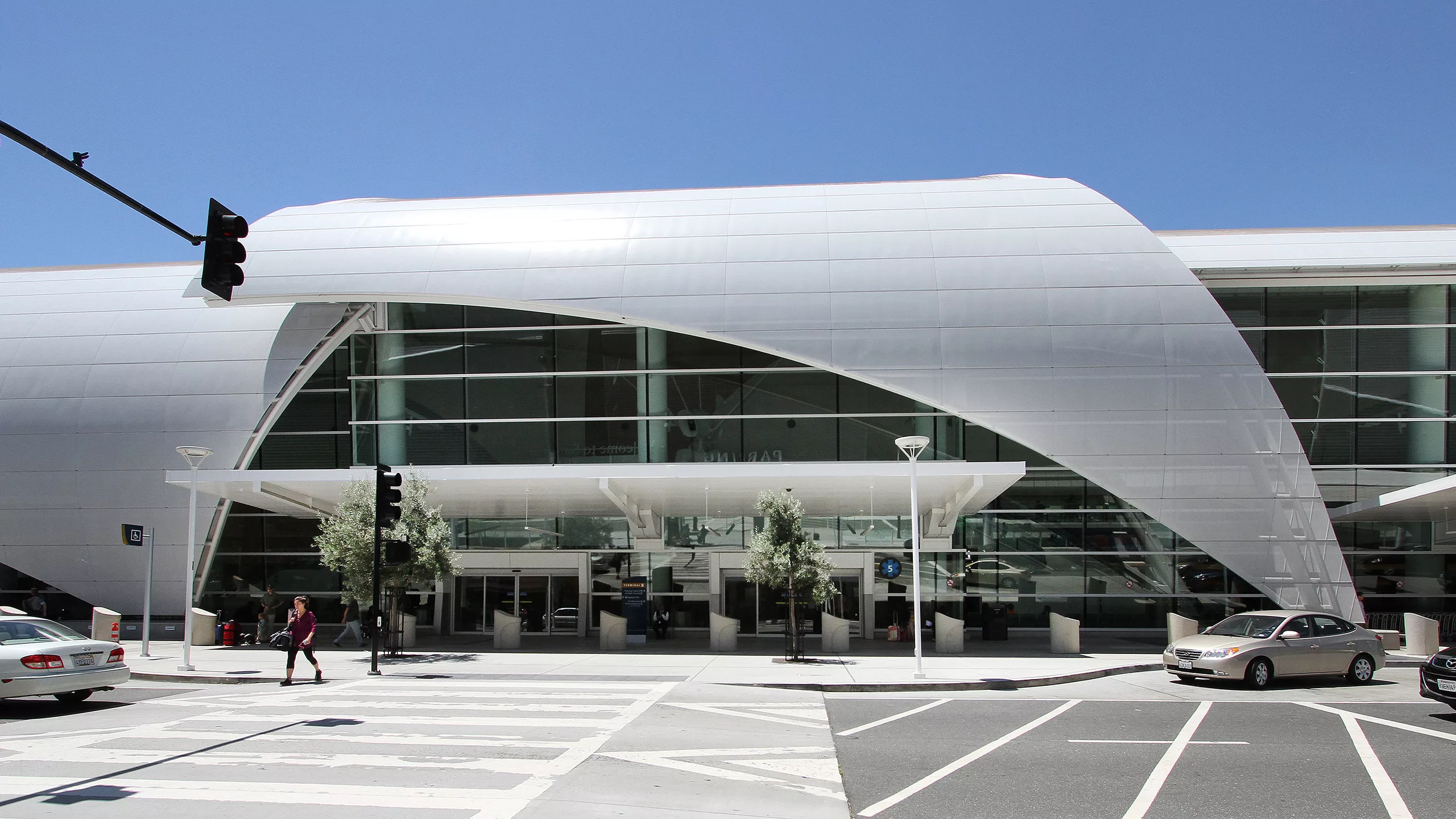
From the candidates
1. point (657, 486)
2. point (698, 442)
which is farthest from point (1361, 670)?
point (698, 442)

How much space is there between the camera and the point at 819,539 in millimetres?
28609

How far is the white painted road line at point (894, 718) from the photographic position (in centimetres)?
1246

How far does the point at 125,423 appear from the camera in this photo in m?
28.3

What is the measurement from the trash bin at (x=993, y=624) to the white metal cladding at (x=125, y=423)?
19956 mm

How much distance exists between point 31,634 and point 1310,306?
30.8 m

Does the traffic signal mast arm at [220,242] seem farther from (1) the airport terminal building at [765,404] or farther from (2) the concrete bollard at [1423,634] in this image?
(2) the concrete bollard at [1423,634]

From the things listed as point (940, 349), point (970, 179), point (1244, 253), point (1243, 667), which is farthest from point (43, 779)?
point (1244, 253)

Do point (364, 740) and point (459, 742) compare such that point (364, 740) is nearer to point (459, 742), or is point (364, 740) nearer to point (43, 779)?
point (459, 742)

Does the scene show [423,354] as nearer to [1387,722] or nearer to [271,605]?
[271,605]

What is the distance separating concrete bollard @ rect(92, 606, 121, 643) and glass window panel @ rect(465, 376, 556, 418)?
9.93 m

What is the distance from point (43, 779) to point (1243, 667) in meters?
17.3

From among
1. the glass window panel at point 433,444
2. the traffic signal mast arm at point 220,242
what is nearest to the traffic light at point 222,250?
the traffic signal mast arm at point 220,242

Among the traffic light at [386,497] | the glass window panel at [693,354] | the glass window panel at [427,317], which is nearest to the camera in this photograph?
the traffic light at [386,497]

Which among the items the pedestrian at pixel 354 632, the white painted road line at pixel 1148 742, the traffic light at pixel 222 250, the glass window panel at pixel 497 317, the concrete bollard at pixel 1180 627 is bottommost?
the pedestrian at pixel 354 632
